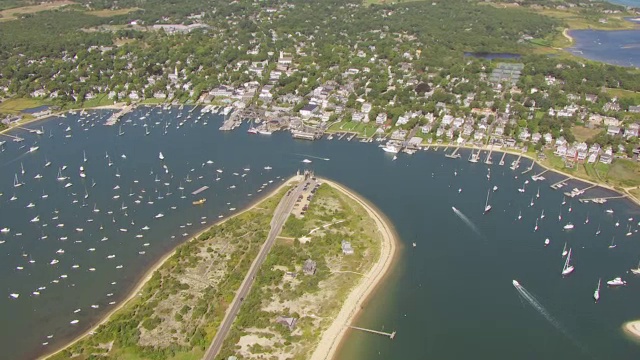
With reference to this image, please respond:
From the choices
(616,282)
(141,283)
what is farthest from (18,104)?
(616,282)

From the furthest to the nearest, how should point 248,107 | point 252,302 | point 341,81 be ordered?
point 341,81 < point 248,107 < point 252,302

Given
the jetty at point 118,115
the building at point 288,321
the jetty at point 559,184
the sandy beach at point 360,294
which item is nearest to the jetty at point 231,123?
the jetty at point 118,115

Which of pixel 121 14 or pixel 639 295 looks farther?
pixel 121 14

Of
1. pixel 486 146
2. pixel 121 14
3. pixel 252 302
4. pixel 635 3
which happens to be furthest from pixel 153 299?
pixel 635 3

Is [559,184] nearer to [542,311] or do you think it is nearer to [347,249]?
[542,311]

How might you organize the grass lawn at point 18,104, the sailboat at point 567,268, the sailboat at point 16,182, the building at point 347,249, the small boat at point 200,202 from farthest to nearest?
the grass lawn at point 18,104 < the sailboat at point 16,182 < the small boat at point 200,202 < the building at point 347,249 < the sailboat at point 567,268

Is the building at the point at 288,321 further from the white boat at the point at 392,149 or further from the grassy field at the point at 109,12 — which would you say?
the grassy field at the point at 109,12

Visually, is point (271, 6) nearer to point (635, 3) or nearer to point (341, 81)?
point (341, 81)

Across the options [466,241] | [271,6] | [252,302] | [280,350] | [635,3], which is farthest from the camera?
[635,3]
